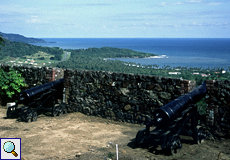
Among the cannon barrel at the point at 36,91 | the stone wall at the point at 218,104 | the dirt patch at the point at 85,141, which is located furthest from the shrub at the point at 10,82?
the stone wall at the point at 218,104

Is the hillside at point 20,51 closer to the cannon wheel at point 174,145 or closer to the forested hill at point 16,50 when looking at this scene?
the forested hill at point 16,50

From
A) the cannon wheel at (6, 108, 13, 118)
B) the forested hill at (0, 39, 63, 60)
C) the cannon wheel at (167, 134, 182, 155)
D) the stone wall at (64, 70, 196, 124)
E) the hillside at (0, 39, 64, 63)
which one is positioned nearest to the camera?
the cannon wheel at (167, 134, 182, 155)

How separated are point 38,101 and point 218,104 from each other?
18.1 feet

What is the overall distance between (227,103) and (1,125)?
5.93m

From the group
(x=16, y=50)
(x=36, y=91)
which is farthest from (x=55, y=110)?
(x=16, y=50)

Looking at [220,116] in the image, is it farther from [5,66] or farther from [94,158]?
[5,66]

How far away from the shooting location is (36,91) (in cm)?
784

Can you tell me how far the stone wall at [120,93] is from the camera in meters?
6.75

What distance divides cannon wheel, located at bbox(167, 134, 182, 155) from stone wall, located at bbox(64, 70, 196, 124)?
177cm

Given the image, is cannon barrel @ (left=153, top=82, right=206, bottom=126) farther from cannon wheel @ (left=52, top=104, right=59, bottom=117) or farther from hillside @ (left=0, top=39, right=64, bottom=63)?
hillside @ (left=0, top=39, right=64, bottom=63)

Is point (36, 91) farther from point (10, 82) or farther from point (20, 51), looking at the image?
point (20, 51)

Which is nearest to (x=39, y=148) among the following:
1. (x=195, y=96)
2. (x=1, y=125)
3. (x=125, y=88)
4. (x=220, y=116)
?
(x=1, y=125)

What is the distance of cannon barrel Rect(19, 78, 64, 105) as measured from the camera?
25.0ft

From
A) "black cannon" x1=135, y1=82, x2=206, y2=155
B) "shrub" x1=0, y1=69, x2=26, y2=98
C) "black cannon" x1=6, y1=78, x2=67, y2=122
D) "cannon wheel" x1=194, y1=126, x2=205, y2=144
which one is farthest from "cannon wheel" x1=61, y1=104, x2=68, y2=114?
"cannon wheel" x1=194, y1=126, x2=205, y2=144
